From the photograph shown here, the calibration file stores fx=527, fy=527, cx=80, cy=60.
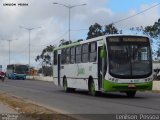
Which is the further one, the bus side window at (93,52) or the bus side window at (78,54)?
the bus side window at (78,54)

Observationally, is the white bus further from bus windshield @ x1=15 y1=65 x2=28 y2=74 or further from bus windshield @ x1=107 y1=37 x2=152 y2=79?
bus windshield @ x1=15 y1=65 x2=28 y2=74

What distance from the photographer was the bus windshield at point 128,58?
27688mm

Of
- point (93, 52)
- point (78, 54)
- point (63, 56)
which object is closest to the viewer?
point (93, 52)

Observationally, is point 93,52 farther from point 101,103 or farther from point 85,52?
point 101,103

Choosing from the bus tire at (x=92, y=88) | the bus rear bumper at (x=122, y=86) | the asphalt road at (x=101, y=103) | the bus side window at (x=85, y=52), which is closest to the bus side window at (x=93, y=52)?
the bus side window at (x=85, y=52)

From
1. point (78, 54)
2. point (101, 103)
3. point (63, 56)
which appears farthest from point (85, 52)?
point (101, 103)

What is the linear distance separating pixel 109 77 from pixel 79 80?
5.79 meters

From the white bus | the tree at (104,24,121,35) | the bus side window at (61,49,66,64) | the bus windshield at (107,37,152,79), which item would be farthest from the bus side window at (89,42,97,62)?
the tree at (104,24,121,35)

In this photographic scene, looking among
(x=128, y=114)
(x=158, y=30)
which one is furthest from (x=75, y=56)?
(x=158, y=30)

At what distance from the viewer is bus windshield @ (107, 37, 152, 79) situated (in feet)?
90.8

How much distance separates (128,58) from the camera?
91.2ft

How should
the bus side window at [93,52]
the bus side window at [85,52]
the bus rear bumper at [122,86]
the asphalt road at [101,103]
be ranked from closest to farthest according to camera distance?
the asphalt road at [101,103]
the bus rear bumper at [122,86]
the bus side window at [93,52]
the bus side window at [85,52]

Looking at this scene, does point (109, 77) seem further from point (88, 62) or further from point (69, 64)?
point (69, 64)

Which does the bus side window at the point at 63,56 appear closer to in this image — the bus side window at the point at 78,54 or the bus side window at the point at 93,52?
the bus side window at the point at 78,54
